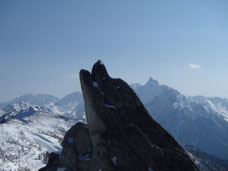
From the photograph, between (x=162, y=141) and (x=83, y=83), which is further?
(x=83, y=83)

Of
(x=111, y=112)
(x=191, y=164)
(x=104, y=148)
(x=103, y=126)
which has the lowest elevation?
(x=191, y=164)

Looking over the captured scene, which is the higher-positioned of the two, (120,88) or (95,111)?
(120,88)

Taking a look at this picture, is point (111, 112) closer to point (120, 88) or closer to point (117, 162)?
point (120, 88)

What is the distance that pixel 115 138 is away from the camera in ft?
111

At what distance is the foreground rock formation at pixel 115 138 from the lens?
3203 cm

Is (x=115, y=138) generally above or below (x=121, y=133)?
below

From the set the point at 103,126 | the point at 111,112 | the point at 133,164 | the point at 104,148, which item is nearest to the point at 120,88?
the point at 111,112

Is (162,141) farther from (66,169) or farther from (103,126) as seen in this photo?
(66,169)

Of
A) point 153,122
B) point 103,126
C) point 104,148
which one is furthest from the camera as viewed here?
point 153,122

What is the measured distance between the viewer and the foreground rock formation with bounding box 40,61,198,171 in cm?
3203

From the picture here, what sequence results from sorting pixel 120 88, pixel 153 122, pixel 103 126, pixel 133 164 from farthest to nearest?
pixel 120 88, pixel 153 122, pixel 103 126, pixel 133 164

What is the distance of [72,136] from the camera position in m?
44.2

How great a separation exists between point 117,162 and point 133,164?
2658 millimetres

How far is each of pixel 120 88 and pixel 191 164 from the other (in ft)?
63.4
